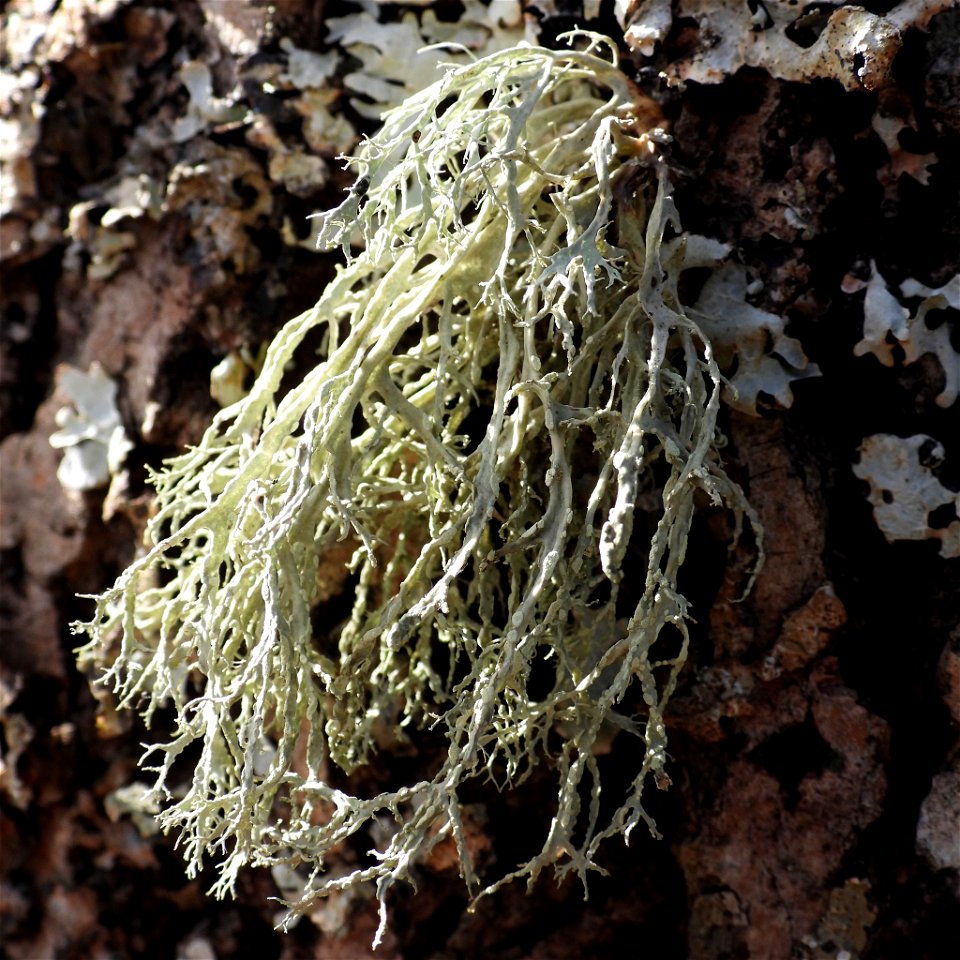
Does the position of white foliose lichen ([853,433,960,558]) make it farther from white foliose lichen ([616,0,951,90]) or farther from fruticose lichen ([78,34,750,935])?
white foliose lichen ([616,0,951,90])

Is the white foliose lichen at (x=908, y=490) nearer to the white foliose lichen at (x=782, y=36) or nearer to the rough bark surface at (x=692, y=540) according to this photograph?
the rough bark surface at (x=692, y=540)

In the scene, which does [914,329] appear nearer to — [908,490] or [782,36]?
[908,490]

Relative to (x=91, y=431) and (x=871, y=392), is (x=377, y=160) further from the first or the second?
(x=91, y=431)

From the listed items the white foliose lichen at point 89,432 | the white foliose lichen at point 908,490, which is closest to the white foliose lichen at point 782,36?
the white foliose lichen at point 908,490

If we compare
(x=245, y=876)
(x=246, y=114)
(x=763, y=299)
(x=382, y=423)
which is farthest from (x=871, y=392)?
(x=245, y=876)

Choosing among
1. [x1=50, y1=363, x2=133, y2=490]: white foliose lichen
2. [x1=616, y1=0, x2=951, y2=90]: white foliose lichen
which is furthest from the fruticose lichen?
[x1=50, y1=363, x2=133, y2=490]: white foliose lichen

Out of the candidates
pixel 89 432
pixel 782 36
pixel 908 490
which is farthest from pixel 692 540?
pixel 89 432
